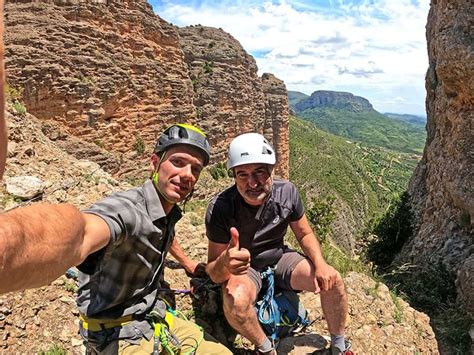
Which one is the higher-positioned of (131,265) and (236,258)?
(236,258)

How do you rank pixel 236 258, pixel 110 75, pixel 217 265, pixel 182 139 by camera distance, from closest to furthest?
1. pixel 236 258
2. pixel 182 139
3. pixel 217 265
4. pixel 110 75

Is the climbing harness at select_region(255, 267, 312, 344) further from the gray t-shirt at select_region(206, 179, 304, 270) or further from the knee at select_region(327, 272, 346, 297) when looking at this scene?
the knee at select_region(327, 272, 346, 297)

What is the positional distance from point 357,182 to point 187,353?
86250 millimetres

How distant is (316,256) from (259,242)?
652 millimetres

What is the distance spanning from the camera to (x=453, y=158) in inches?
443

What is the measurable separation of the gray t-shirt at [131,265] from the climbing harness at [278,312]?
1.37 m

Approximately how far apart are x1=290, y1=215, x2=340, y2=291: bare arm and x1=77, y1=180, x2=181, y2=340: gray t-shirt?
5.15ft

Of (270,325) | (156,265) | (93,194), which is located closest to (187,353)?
(156,265)

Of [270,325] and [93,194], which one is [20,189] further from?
[270,325]

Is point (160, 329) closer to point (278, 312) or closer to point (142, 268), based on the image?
point (142, 268)

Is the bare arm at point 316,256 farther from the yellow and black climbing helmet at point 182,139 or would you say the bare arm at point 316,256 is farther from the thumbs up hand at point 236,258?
the yellow and black climbing helmet at point 182,139

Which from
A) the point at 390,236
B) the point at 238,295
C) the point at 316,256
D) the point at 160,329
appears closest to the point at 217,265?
the point at 238,295

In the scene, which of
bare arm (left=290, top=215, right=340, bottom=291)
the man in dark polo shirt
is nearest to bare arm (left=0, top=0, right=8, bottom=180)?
the man in dark polo shirt

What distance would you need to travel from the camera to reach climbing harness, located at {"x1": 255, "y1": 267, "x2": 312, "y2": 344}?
158 inches
